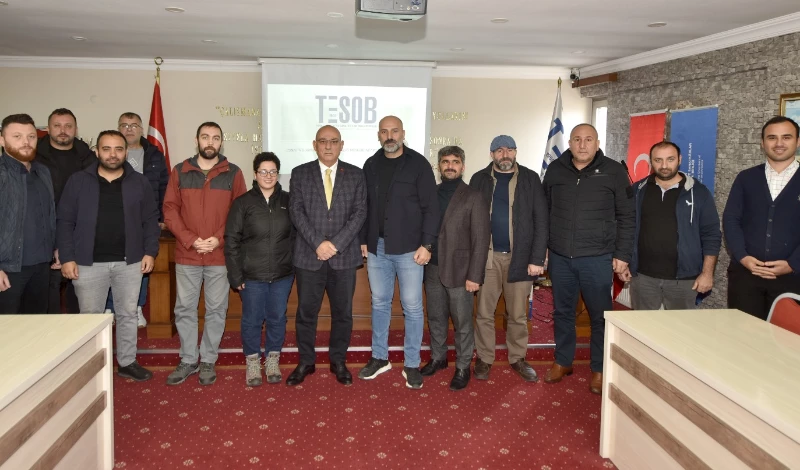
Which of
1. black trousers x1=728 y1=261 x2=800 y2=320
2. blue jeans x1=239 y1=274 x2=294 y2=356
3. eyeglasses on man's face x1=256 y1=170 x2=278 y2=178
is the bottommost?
blue jeans x1=239 y1=274 x2=294 y2=356

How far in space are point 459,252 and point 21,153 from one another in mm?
2490

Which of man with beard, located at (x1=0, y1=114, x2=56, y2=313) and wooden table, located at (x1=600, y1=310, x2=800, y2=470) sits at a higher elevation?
man with beard, located at (x1=0, y1=114, x2=56, y2=313)

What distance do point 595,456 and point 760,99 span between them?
12.6ft

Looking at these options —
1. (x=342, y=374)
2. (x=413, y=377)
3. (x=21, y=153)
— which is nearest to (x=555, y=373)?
(x=413, y=377)

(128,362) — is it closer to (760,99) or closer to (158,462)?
(158,462)

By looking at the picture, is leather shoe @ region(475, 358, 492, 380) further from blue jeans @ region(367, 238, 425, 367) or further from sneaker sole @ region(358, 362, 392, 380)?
sneaker sole @ region(358, 362, 392, 380)

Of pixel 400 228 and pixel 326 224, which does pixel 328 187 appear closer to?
pixel 326 224

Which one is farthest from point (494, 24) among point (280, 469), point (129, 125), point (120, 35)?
point (280, 469)

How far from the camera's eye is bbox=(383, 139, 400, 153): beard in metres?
3.53

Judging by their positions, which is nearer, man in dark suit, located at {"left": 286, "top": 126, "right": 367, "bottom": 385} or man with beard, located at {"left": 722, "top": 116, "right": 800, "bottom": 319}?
man with beard, located at {"left": 722, "top": 116, "right": 800, "bottom": 319}

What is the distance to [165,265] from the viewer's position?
4.48 m

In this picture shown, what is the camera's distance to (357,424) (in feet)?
10.2

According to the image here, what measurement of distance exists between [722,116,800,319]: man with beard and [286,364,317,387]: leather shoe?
263 cm

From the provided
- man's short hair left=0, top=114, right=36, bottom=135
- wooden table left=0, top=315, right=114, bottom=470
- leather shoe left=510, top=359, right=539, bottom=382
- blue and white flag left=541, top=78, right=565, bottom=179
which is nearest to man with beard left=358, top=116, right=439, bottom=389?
leather shoe left=510, top=359, right=539, bottom=382
